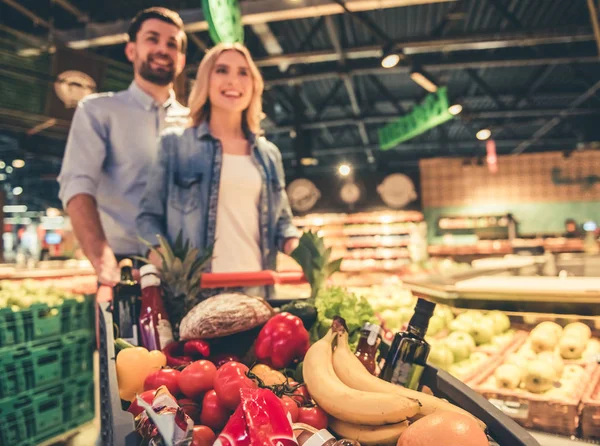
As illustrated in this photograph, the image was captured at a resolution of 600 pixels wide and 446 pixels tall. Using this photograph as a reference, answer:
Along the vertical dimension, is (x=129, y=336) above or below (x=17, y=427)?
above

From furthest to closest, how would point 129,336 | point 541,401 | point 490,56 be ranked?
point 490,56
point 541,401
point 129,336

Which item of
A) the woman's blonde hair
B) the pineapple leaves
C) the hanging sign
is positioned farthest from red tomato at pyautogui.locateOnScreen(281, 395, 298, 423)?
the hanging sign

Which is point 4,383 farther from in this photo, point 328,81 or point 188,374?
point 328,81

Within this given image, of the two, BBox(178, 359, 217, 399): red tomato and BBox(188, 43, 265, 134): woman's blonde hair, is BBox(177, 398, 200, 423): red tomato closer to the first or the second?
BBox(178, 359, 217, 399): red tomato

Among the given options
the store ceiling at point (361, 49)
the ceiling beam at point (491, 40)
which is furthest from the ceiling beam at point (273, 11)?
the ceiling beam at point (491, 40)

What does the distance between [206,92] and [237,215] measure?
577mm

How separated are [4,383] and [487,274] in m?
3.43

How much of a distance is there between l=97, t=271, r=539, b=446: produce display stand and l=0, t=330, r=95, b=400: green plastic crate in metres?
2.10

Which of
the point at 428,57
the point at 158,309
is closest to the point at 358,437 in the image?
the point at 158,309

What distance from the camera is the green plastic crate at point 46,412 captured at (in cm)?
301

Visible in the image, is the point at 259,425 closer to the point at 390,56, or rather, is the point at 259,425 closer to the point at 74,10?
the point at 390,56

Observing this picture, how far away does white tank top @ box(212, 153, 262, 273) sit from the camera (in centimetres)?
214

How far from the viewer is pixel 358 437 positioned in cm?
88

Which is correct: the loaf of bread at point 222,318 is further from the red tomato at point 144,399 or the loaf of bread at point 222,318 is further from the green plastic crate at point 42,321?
the green plastic crate at point 42,321
